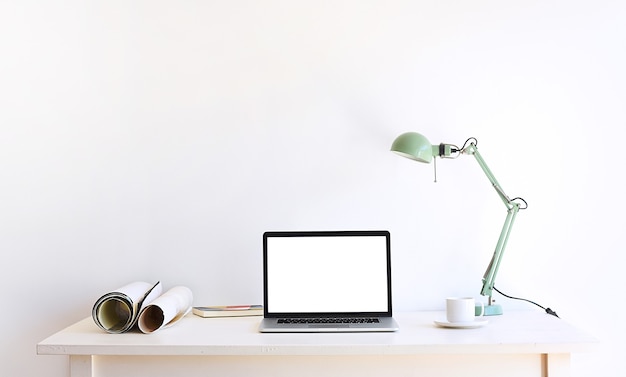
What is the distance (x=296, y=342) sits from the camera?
4.77 ft

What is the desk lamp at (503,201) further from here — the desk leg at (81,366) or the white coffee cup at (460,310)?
the desk leg at (81,366)

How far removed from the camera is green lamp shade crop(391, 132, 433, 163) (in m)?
1.75

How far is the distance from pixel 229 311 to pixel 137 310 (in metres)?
0.26

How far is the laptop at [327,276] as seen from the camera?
172cm

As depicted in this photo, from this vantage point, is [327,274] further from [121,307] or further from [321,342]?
[121,307]

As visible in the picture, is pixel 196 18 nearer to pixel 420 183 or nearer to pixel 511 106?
pixel 420 183

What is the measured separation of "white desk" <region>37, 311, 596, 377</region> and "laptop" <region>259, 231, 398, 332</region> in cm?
16

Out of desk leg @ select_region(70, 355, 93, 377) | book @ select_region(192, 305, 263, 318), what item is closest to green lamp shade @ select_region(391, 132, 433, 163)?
book @ select_region(192, 305, 263, 318)

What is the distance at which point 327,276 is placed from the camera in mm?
1739

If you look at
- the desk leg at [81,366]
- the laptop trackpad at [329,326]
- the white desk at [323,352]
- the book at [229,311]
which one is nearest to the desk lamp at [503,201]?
the white desk at [323,352]

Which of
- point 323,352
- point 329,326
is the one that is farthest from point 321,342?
point 329,326

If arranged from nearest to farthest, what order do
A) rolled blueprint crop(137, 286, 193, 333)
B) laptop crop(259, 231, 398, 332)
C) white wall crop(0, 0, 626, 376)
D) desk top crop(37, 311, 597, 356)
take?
desk top crop(37, 311, 597, 356) → rolled blueprint crop(137, 286, 193, 333) → laptop crop(259, 231, 398, 332) → white wall crop(0, 0, 626, 376)

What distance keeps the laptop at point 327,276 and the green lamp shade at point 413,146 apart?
211 mm

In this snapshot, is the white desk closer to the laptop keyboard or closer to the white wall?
the laptop keyboard
